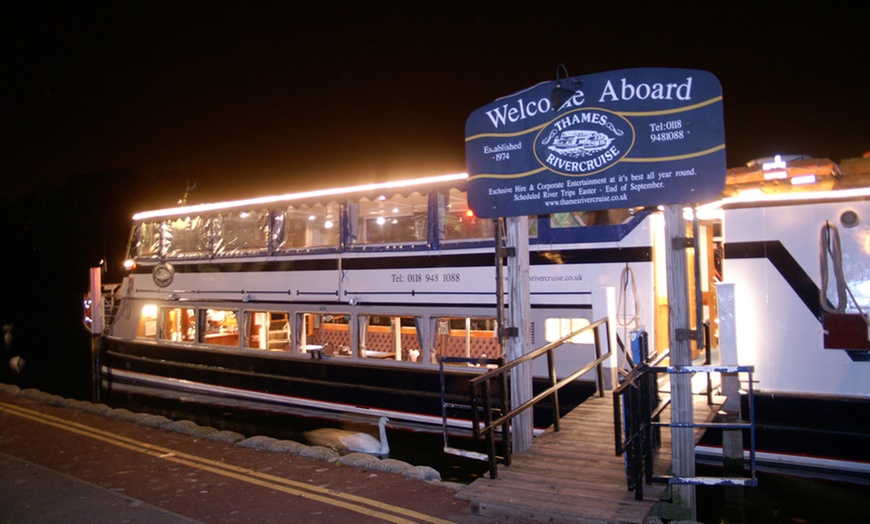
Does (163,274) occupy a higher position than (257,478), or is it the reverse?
(163,274)

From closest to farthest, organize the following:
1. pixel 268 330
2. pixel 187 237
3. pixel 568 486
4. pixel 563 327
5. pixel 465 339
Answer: pixel 568 486
pixel 563 327
pixel 465 339
pixel 268 330
pixel 187 237

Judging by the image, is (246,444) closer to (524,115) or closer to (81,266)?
(524,115)

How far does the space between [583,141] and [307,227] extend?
808 cm

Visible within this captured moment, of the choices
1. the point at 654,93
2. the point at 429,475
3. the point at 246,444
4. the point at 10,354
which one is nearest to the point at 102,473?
the point at 246,444

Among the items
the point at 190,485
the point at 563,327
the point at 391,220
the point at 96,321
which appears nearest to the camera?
the point at 190,485

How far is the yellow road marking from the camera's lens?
5914 millimetres

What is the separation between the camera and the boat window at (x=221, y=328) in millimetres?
15086

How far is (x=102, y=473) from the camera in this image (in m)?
7.32

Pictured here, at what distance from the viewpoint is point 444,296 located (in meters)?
10.5

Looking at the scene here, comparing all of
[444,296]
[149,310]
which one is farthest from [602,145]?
[149,310]

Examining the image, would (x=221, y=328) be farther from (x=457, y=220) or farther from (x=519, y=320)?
(x=519, y=320)

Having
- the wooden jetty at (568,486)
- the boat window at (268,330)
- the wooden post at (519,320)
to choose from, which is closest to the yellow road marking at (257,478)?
the wooden jetty at (568,486)

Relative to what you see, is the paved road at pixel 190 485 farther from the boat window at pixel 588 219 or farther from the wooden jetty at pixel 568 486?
the boat window at pixel 588 219

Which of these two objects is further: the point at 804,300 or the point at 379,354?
the point at 379,354
